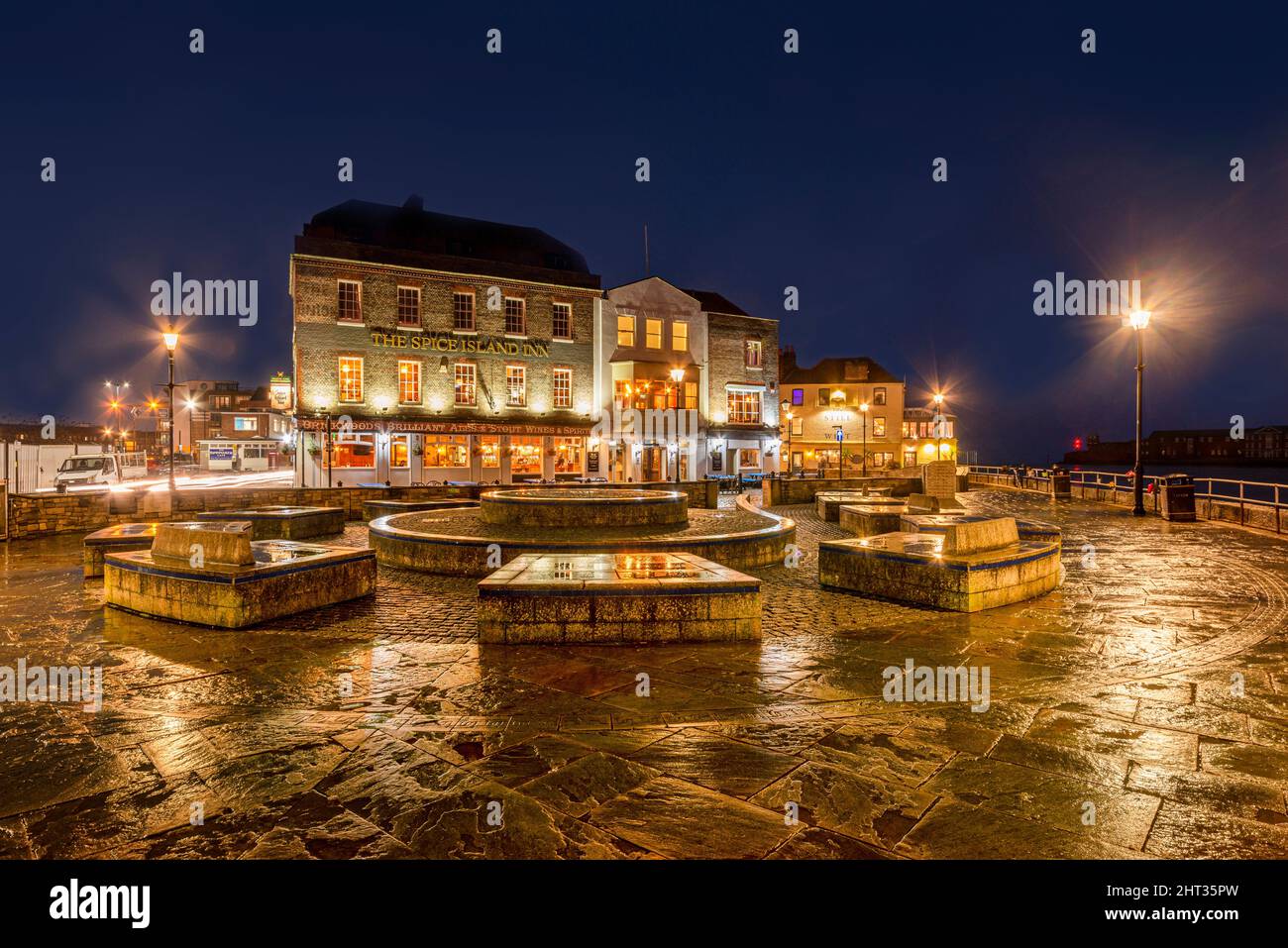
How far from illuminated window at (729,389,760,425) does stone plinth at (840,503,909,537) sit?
25.4 metres

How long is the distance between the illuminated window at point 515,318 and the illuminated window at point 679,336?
931cm

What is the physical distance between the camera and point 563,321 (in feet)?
121

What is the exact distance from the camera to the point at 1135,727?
4.42 metres

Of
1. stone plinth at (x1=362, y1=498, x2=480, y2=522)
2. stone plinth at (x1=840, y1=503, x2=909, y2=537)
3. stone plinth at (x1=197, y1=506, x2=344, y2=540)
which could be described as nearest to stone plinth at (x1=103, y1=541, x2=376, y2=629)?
stone plinth at (x1=197, y1=506, x2=344, y2=540)

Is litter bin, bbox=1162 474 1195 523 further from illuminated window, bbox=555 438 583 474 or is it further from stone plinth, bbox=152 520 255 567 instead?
illuminated window, bbox=555 438 583 474

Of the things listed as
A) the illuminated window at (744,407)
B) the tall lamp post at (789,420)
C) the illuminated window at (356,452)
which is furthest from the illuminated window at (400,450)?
the tall lamp post at (789,420)

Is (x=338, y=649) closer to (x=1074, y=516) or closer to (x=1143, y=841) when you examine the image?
(x=1143, y=841)

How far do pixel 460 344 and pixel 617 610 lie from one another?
97.9 ft

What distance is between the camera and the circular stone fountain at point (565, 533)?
10500mm

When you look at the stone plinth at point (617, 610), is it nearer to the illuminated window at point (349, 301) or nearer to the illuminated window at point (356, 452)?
the illuminated window at point (356, 452)

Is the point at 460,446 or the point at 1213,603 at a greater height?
the point at 460,446

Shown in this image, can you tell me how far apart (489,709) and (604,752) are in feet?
3.85

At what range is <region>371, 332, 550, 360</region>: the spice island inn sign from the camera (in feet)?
105
